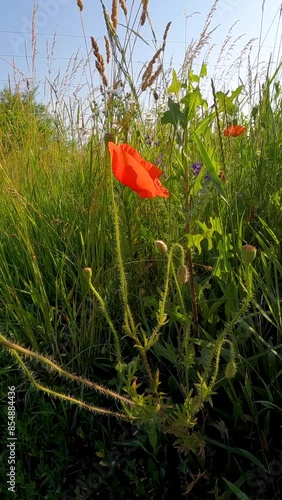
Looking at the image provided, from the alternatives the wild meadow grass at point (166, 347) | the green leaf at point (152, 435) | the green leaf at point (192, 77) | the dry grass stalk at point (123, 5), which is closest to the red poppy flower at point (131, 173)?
the wild meadow grass at point (166, 347)

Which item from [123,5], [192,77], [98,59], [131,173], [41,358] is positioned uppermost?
[123,5]

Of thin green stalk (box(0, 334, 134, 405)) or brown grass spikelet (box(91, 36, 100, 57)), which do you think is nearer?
thin green stalk (box(0, 334, 134, 405))

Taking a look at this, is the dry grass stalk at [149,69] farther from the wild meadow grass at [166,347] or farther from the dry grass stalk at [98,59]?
the dry grass stalk at [98,59]

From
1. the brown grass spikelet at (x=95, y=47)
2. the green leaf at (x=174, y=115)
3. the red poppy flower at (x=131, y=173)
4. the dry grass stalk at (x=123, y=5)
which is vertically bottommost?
the red poppy flower at (x=131, y=173)

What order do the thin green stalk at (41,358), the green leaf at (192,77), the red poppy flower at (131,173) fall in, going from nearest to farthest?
1. the thin green stalk at (41,358)
2. the red poppy flower at (131,173)
3. the green leaf at (192,77)

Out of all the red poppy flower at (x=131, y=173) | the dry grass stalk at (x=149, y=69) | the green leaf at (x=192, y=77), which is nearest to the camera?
the red poppy flower at (x=131, y=173)

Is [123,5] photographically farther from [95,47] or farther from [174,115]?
[174,115]

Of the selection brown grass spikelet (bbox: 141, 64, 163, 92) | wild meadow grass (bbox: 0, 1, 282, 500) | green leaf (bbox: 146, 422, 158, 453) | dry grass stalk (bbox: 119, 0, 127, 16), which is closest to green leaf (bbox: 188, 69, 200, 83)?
wild meadow grass (bbox: 0, 1, 282, 500)

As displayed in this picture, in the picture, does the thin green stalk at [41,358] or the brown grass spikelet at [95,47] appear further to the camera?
the brown grass spikelet at [95,47]

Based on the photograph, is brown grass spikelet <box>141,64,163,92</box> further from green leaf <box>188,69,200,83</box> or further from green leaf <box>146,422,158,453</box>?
green leaf <box>146,422,158,453</box>

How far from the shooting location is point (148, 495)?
0.92 meters

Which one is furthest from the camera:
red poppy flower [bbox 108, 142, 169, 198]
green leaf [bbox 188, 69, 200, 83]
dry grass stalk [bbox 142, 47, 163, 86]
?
dry grass stalk [bbox 142, 47, 163, 86]

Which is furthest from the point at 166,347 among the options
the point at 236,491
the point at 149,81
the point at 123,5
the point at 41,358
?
the point at 123,5

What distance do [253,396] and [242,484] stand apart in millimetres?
157
